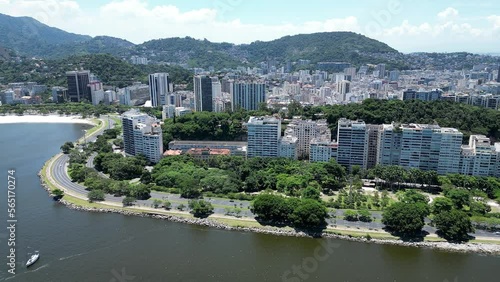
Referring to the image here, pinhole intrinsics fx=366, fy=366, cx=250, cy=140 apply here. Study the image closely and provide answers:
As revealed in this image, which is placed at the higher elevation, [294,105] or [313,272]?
[294,105]

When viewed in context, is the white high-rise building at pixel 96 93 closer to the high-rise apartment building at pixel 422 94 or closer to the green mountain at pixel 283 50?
the green mountain at pixel 283 50

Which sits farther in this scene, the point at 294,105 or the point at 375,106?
the point at 294,105

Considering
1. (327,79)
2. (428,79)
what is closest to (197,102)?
(327,79)

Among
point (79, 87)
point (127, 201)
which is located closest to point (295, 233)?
point (127, 201)

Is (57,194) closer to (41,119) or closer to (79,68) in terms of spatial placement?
(41,119)

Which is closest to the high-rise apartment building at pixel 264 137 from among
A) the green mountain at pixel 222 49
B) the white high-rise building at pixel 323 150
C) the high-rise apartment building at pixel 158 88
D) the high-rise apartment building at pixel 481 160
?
the white high-rise building at pixel 323 150

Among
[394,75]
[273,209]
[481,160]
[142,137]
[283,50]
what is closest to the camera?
[273,209]

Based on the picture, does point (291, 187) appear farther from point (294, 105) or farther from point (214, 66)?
point (214, 66)
